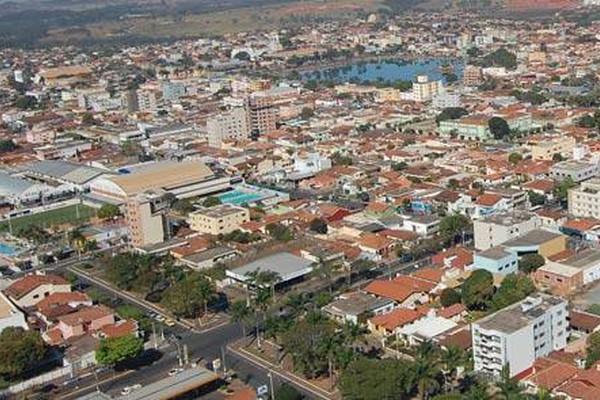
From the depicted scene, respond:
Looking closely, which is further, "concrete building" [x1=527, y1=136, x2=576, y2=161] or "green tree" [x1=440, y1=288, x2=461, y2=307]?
"concrete building" [x1=527, y1=136, x2=576, y2=161]

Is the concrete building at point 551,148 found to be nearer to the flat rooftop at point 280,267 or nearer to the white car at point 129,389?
the flat rooftop at point 280,267

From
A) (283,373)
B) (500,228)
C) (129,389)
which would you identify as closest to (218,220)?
(500,228)

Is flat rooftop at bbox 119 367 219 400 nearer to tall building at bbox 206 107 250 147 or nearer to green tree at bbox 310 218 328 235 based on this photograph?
green tree at bbox 310 218 328 235

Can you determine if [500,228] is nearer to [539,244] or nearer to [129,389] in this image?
[539,244]

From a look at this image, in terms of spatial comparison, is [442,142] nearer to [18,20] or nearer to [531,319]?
[531,319]

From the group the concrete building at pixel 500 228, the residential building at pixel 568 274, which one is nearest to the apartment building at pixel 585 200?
the concrete building at pixel 500 228

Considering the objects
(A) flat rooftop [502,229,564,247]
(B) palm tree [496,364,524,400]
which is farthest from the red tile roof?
(B) palm tree [496,364,524,400]

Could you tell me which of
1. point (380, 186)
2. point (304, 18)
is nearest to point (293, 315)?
point (380, 186)
